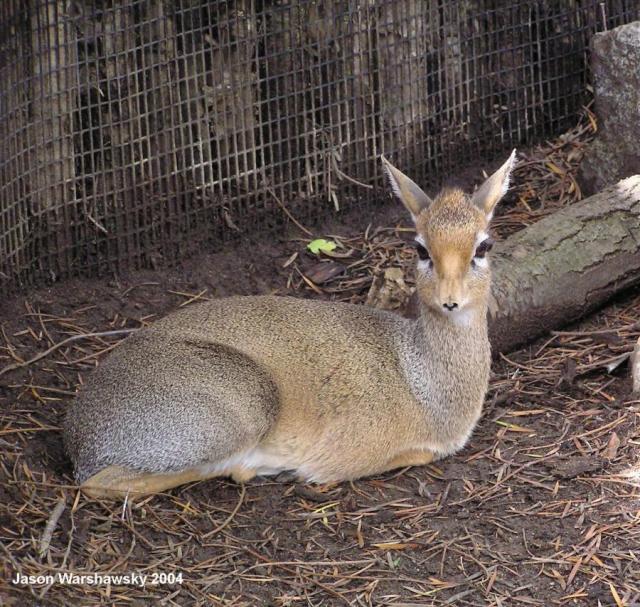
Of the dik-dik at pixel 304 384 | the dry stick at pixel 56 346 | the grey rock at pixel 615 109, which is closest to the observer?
the dik-dik at pixel 304 384

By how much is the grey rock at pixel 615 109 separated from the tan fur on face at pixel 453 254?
8.98ft

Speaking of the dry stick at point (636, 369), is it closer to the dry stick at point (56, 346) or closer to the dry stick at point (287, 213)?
the dry stick at point (287, 213)

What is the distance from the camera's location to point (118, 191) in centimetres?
838

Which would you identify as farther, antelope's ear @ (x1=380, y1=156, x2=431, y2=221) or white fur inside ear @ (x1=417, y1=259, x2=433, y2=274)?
antelope's ear @ (x1=380, y1=156, x2=431, y2=221)

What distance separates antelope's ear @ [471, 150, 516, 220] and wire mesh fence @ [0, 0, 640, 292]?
2298mm

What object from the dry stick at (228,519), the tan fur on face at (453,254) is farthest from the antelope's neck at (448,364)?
the dry stick at (228,519)

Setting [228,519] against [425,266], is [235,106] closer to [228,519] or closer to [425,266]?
[425,266]

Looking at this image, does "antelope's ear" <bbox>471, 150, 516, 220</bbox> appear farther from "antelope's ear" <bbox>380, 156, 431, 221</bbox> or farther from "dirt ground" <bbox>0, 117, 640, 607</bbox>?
"dirt ground" <bbox>0, 117, 640, 607</bbox>

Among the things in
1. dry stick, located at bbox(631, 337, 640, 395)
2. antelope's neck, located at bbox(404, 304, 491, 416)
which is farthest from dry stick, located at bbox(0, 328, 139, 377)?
dry stick, located at bbox(631, 337, 640, 395)

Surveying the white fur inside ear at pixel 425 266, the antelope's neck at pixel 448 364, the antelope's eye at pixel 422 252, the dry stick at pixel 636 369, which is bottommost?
the dry stick at pixel 636 369

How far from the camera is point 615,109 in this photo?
30.3 feet

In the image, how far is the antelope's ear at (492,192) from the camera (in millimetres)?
6953

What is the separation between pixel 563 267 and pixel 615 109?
1.87 meters

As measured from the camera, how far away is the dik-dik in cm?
Answer: 646
